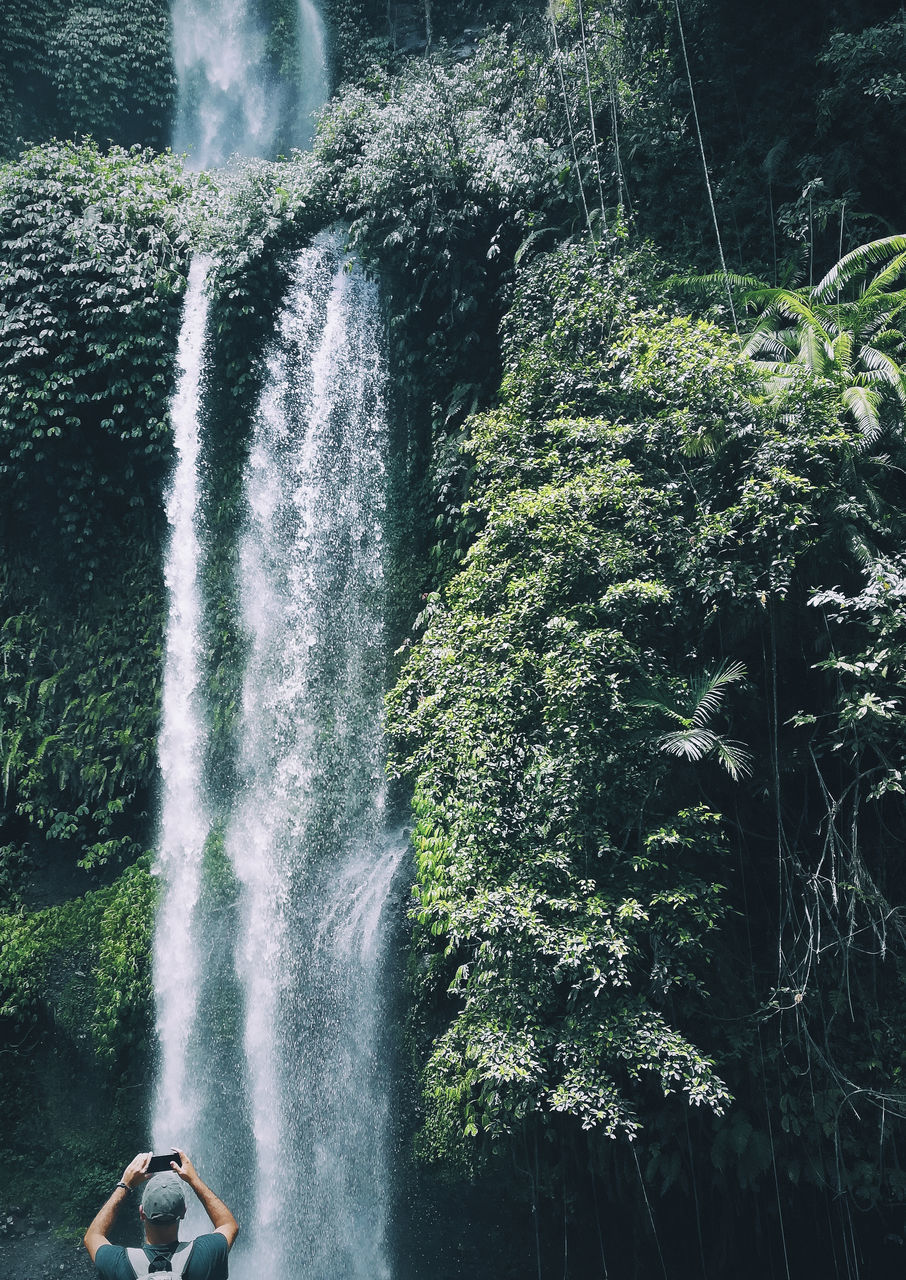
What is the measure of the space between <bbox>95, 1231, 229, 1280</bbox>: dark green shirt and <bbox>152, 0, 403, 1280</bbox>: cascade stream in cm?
625

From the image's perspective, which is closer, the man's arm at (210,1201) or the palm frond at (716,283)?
the man's arm at (210,1201)

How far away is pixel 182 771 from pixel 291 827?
1681 millimetres

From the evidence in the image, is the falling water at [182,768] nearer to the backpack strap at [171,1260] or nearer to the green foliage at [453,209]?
the green foliage at [453,209]

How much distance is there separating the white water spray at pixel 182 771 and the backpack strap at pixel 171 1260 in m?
6.82

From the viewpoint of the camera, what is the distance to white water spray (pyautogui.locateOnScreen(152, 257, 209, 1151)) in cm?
852

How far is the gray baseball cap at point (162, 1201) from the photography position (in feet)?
7.13

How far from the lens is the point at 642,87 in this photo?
1052cm

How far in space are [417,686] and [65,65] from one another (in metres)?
15.4

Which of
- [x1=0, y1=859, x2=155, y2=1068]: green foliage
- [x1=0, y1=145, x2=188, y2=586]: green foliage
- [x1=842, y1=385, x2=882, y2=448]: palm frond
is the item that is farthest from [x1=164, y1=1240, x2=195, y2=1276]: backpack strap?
[x1=0, y1=145, x2=188, y2=586]: green foliage

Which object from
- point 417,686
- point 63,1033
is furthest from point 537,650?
point 63,1033

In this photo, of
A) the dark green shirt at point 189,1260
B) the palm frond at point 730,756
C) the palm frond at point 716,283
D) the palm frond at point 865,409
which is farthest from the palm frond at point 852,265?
the dark green shirt at point 189,1260

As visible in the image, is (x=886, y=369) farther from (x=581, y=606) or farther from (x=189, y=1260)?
(x=189, y=1260)

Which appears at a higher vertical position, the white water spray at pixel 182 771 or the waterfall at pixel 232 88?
the waterfall at pixel 232 88

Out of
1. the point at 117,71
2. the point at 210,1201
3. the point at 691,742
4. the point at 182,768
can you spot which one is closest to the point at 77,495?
the point at 182,768
